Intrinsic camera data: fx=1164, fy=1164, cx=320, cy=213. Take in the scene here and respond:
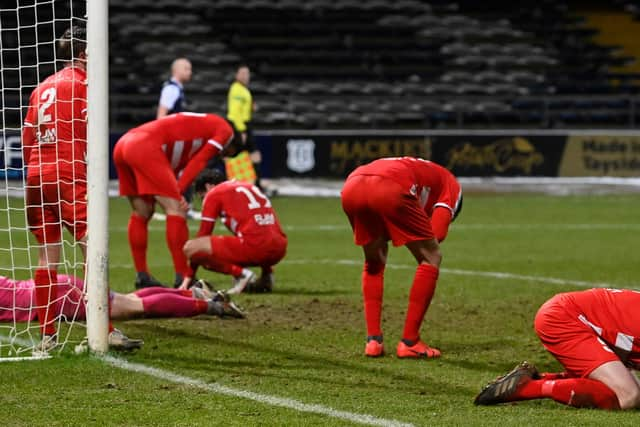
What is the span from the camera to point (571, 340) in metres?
5.44

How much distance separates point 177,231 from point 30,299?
2.25 metres

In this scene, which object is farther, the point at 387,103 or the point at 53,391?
the point at 387,103

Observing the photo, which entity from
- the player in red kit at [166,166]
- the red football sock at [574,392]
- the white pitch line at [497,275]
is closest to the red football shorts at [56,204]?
the player in red kit at [166,166]

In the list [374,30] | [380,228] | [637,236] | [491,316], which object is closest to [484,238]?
[637,236]

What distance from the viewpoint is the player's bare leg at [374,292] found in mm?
6844

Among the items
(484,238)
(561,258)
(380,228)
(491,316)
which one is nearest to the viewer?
(380,228)

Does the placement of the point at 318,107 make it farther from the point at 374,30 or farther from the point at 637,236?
the point at 637,236

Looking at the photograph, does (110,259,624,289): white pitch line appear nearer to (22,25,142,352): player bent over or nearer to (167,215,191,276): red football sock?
(167,215,191,276): red football sock

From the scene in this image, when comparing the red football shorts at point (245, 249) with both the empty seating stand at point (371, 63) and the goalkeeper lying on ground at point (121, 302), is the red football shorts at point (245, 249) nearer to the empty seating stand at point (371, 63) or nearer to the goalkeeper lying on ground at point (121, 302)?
the goalkeeper lying on ground at point (121, 302)

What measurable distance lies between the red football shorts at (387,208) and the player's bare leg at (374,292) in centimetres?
23

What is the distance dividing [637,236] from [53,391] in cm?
1038

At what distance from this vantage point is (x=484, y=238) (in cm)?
1427

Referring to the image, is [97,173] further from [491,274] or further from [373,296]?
[491,274]

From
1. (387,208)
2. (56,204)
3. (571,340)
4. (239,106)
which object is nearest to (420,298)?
(387,208)
